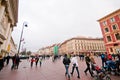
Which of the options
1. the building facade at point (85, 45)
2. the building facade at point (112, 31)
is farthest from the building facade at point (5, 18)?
the building facade at point (85, 45)

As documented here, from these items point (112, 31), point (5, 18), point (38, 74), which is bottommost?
point (38, 74)

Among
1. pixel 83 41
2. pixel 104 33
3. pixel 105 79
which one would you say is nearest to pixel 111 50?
pixel 104 33

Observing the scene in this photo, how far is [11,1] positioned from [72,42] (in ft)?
214

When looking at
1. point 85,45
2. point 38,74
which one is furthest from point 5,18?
point 85,45

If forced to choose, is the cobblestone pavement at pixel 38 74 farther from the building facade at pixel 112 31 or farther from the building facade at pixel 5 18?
the building facade at pixel 112 31

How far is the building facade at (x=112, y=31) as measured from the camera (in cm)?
3091

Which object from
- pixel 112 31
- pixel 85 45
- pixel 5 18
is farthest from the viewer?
pixel 85 45

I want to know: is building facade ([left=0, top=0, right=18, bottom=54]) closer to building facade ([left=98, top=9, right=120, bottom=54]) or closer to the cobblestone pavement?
the cobblestone pavement

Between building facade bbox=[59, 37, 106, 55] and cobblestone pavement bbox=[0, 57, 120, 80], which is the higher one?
building facade bbox=[59, 37, 106, 55]

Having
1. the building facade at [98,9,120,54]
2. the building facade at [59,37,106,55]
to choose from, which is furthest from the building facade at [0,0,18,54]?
the building facade at [59,37,106,55]

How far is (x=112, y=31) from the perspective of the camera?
32719mm

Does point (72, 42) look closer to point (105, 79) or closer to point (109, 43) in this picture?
point (109, 43)

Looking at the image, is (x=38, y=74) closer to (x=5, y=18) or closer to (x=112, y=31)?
(x=5, y=18)

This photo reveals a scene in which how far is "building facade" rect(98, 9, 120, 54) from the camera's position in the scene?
3091 centimetres
